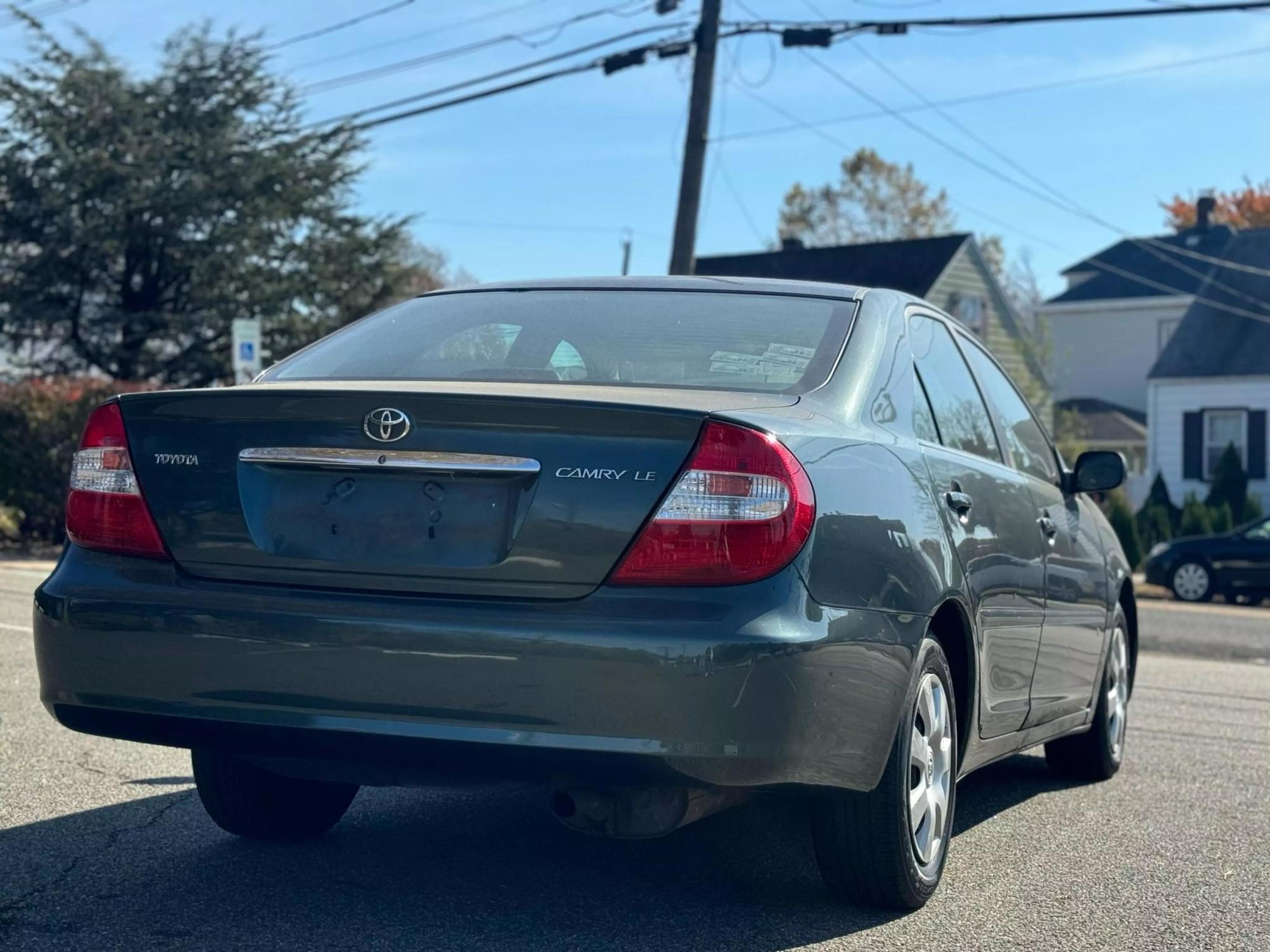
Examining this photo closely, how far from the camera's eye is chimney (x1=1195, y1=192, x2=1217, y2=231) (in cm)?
4650

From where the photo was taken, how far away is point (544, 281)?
4.93m

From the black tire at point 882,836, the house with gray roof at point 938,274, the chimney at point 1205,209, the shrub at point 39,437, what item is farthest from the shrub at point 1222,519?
the black tire at point 882,836

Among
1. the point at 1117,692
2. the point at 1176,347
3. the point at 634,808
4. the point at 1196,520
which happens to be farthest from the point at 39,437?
the point at 1176,347

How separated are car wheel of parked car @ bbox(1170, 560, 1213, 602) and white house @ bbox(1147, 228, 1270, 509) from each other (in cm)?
1233

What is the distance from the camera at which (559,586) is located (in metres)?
3.42

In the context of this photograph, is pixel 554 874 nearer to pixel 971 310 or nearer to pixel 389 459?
pixel 389 459

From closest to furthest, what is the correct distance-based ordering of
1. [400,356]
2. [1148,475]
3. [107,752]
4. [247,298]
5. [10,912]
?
[10,912], [400,356], [107,752], [247,298], [1148,475]

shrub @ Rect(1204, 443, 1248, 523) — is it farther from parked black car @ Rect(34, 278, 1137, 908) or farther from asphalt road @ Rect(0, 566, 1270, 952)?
parked black car @ Rect(34, 278, 1137, 908)

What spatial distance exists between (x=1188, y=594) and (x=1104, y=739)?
16574 mm

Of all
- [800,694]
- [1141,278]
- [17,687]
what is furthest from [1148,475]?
[800,694]

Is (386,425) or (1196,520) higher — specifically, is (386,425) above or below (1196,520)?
above

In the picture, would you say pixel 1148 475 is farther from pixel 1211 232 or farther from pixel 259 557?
pixel 259 557

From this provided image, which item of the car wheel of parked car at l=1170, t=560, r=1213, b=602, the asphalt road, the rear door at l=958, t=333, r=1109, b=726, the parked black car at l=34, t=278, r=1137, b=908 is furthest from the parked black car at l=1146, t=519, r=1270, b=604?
the parked black car at l=34, t=278, r=1137, b=908

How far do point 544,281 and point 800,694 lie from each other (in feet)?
6.41
